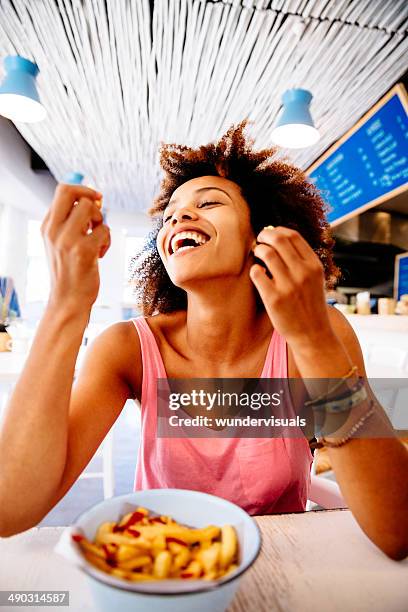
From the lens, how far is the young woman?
0.73m

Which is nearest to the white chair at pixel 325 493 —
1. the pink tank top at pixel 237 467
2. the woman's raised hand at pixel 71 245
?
the pink tank top at pixel 237 467

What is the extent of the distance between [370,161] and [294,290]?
Answer: 3.56m

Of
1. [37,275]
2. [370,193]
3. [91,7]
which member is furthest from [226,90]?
[37,275]

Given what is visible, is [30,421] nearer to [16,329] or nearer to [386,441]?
[386,441]

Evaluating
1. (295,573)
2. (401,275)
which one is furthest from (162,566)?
(401,275)

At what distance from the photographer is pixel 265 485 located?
99 cm

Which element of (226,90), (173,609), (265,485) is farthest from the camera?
(226,90)

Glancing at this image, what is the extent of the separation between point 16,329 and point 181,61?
8.40ft

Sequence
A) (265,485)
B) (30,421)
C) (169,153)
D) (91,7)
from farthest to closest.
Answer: (91,7) → (169,153) → (265,485) → (30,421)

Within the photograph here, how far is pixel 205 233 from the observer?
3.73ft

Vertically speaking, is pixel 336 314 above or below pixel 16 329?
above

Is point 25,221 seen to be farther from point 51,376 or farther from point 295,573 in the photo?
point 295,573

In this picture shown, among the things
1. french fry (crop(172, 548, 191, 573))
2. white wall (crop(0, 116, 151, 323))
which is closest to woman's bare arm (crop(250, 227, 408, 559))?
french fry (crop(172, 548, 191, 573))

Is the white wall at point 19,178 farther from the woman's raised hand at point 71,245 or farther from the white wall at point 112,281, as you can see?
the woman's raised hand at point 71,245
